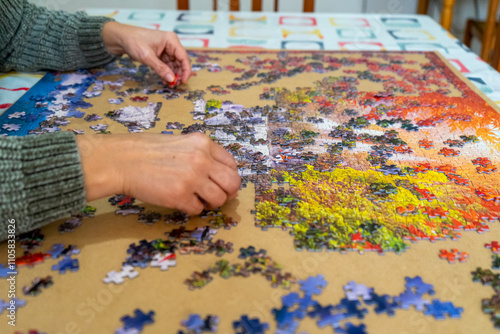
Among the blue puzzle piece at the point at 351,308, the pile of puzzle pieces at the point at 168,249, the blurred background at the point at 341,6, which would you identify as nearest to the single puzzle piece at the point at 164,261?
the pile of puzzle pieces at the point at 168,249

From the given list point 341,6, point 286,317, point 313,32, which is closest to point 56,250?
point 286,317

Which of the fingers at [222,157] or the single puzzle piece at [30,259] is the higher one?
the fingers at [222,157]

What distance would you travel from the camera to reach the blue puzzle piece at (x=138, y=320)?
793mm

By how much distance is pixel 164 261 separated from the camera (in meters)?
0.92

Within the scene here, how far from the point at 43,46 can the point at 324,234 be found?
1301mm

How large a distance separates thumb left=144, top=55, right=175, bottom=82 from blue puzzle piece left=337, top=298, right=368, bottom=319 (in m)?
1.06

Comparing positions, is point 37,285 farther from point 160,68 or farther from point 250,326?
point 160,68

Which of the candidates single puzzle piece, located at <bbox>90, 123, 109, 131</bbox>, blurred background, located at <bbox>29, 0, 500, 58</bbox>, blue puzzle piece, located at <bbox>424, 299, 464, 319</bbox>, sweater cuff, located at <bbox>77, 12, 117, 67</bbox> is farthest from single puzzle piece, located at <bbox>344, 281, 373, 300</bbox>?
blurred background, located at <bbox>29, 0, 500, 58</bbox>

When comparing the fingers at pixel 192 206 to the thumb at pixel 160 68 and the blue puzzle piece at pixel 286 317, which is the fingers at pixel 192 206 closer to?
the blue puzzle piece at pixel 286 317

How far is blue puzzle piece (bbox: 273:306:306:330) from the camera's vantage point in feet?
2.60

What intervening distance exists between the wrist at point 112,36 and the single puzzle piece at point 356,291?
127cm

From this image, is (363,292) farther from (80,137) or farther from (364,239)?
(80,137)

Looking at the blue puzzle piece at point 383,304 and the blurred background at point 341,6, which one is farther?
the blurred background at point 341,6

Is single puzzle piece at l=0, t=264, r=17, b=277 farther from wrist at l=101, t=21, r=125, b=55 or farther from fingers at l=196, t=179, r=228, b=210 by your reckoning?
wrist at l=101, t=21, r=125, b=55
